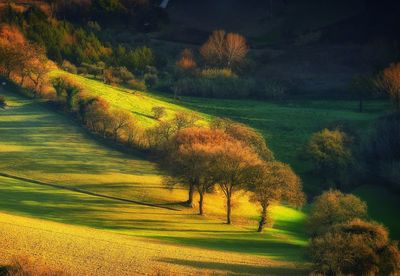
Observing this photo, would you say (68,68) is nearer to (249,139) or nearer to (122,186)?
(249,139)

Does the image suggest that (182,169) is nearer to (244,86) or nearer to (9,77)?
(9,77)

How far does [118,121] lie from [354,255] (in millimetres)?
70533

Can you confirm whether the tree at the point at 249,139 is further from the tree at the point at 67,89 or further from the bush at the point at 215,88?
the bush at the point at 215,88

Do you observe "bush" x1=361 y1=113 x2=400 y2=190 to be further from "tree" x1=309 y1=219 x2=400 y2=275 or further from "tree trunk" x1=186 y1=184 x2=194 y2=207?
"tree" x1=309 y1=219 x2=400 y2=275

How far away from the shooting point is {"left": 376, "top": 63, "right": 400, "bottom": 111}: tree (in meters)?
157

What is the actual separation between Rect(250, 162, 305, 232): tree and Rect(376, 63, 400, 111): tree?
7699 centimetres

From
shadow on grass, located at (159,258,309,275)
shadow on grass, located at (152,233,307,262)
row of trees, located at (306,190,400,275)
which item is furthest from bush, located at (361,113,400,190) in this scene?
shadow on grass, located at (159,258,309,275)

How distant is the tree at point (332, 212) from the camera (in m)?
72.8

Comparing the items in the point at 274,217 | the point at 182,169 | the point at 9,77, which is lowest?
the point at 274,217

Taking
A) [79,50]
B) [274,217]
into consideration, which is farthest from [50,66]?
[274,217]

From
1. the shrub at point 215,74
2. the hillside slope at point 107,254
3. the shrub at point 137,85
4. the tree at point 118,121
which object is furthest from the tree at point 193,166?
the shrub at point 215,74

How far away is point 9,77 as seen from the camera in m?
141

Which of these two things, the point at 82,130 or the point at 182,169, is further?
the point at 82,130

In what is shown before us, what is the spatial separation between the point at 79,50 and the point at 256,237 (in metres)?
132
